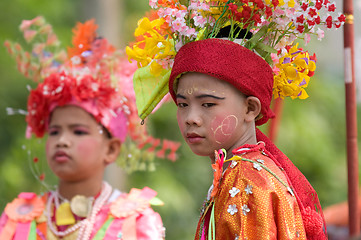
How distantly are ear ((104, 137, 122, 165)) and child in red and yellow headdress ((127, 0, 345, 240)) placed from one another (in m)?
1.22

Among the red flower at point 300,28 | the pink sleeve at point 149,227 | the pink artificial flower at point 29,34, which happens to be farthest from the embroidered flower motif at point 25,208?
the red flower at point 300,28

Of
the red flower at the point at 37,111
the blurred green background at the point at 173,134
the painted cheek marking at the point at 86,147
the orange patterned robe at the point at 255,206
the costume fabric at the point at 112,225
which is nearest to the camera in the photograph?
the orange patterned robe at the point at 255,206

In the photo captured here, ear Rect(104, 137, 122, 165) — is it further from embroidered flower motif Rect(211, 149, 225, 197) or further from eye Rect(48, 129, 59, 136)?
embroidered flower motif Rect(211, 149, 225, 197)

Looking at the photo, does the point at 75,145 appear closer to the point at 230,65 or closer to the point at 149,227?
the point at 149,227

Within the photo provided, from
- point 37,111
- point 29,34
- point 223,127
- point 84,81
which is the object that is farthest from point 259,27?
point 29,34

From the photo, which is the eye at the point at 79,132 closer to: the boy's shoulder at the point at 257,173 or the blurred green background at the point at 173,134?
the boy's shoulder at the point at 257,173

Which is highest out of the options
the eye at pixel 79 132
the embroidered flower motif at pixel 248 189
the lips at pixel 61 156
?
the eye at pixel 79 132

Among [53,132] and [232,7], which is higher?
[53,132]

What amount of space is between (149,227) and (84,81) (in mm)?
978

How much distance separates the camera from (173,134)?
7.76 meters

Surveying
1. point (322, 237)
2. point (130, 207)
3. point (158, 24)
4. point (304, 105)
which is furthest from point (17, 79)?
point (322, 237)

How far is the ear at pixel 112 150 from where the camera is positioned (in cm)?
366

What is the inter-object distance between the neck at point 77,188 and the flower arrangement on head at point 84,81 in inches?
14.1

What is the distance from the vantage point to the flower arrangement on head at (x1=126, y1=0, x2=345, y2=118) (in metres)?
2.38
